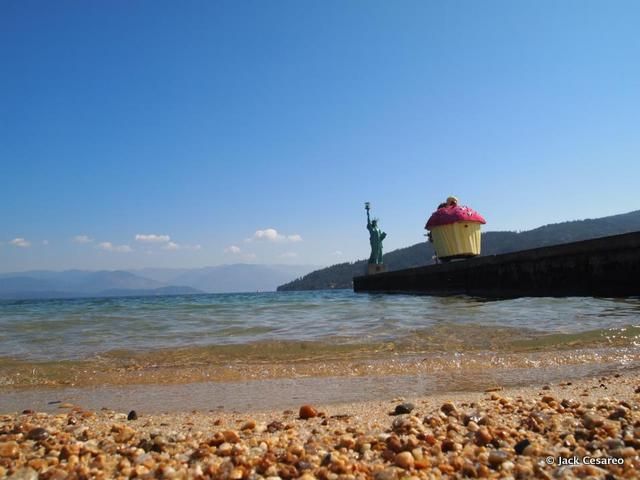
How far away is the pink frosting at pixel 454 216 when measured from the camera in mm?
23266

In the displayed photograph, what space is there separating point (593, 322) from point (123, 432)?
727cm

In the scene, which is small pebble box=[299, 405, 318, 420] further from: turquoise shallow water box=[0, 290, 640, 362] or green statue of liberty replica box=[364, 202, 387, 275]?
green statue of liberty replica box=[364, 202, 387, 275]

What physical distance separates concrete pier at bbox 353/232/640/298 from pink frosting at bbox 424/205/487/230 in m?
2.29

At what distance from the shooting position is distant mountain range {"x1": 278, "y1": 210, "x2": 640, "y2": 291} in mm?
91250

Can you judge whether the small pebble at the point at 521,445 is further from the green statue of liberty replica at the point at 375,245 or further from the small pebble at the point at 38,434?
the green statue of liberty replica at the point at 375,245

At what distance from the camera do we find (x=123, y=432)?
2.39 metres

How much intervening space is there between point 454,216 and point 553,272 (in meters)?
8.18

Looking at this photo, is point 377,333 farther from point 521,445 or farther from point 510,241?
point 510,241

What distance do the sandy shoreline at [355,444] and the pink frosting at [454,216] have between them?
20988 mm

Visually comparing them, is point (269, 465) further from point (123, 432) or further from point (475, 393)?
point (475, 393)

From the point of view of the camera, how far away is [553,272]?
15516 mm

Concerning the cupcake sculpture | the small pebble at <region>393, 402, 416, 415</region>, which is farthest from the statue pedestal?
the small pebble at <region>393, 402, 416, 415</region>

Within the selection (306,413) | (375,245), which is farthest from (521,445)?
(375,245)
